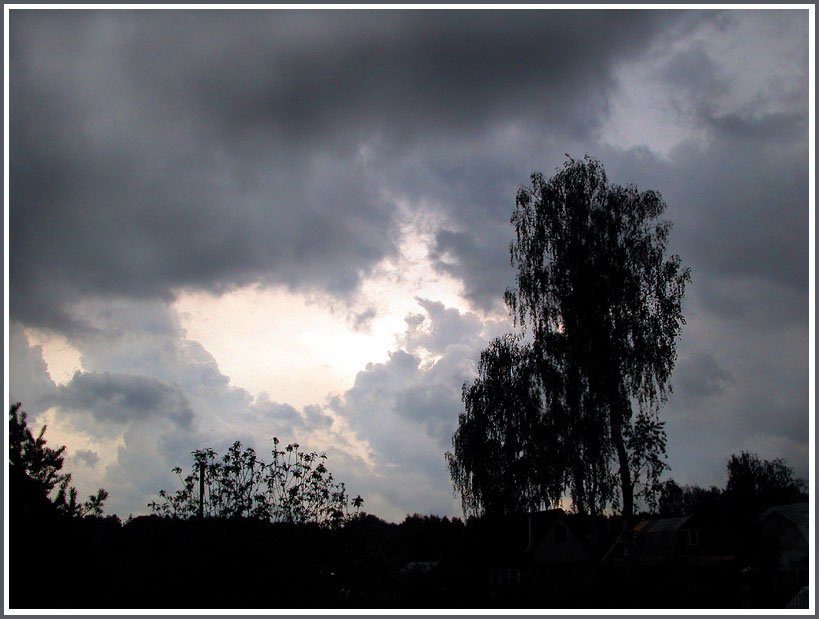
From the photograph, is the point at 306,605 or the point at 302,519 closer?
the point at 306,605

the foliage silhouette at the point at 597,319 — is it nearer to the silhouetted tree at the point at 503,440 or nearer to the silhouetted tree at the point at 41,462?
the silhouetted tree at the point at 503,440

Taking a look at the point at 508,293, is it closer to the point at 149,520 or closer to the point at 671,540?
the point at 149,520

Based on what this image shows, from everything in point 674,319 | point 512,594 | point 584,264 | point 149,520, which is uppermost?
point 584,264

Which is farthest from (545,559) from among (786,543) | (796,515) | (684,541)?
(796,515)

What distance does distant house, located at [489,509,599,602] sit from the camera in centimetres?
4038

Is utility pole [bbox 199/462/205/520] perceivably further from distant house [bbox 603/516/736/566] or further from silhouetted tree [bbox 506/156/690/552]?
distant house [bbox 603/516/736/566]

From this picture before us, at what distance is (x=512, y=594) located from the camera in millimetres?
36812

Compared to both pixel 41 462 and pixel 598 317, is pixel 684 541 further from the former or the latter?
pixel 41 462

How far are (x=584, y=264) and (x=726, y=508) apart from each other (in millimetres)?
36411

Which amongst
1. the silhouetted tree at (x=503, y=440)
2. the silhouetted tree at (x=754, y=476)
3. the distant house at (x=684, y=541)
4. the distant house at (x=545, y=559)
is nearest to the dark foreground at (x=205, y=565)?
the silhouetted tree at (x=503, y=440)

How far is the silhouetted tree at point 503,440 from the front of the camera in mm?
28344

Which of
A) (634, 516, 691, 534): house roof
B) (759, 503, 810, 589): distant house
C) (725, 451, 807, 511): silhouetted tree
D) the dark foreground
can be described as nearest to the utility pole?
the dark foreground

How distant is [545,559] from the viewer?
1631 inches

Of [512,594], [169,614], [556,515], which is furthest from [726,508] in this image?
[169,614]
